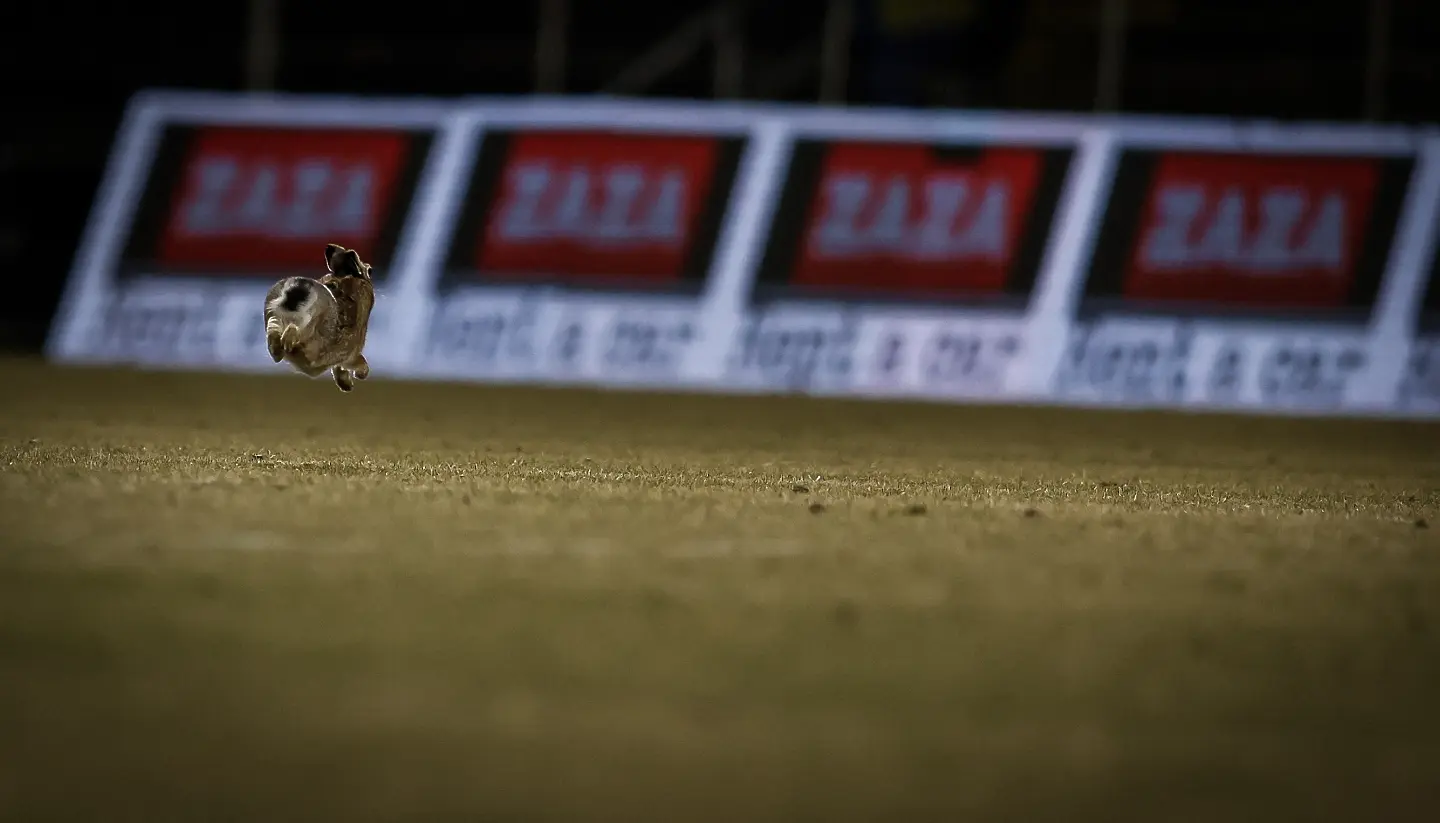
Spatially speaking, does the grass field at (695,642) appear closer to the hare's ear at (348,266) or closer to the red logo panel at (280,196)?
Answer: the hare's ear at (348,266)

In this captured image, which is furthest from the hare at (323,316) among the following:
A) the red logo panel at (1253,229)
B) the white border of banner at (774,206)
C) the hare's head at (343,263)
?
the red logo panel at (1253,229)

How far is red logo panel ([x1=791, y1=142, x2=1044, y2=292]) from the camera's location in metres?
15.9

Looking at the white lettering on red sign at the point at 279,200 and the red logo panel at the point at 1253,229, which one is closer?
the red logo panel at the point at 1253,229

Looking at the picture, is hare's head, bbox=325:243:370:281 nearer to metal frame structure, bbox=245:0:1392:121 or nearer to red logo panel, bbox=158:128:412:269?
red logo panel, bbox=158:128:412:269

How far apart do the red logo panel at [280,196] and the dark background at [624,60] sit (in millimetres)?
1279

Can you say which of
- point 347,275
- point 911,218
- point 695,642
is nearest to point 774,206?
point 911,218

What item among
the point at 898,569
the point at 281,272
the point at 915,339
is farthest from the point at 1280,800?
the point at 281,272

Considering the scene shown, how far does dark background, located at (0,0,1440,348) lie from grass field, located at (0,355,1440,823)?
859cm

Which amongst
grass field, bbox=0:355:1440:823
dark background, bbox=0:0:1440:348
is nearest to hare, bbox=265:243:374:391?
grass field, bbox=0:355:1440:823

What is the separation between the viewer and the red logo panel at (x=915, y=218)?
624 inches

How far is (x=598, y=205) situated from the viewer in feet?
54.3

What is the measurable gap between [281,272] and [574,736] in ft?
44.4

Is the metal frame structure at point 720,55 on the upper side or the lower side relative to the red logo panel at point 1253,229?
upper

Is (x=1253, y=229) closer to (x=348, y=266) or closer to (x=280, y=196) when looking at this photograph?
(x=280, y=196)
